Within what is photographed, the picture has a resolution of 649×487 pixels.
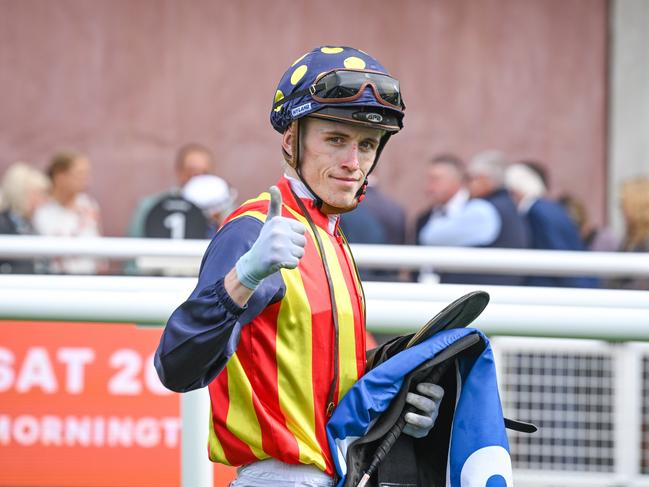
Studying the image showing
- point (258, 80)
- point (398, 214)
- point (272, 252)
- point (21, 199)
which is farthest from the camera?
point (258, 80)

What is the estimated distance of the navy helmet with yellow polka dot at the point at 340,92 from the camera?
231cm

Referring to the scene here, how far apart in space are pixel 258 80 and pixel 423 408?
29.2 ft

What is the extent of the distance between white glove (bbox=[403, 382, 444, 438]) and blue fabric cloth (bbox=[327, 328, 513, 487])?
1.6 inches

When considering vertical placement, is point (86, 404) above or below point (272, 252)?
below

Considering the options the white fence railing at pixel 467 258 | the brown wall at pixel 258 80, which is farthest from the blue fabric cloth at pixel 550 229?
the brown wall at pixel 258 80

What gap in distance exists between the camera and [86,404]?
13.7 feet

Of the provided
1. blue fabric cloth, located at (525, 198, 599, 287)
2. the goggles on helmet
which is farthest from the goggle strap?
blue fabric cloth, located at (525, 198, 599, 287)

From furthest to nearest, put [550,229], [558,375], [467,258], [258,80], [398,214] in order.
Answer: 1. [258,80]
2. [398,214]
3. [550,229]
4. [467,258]
5. [558,375]

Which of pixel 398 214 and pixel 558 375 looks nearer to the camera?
pixel 558 375

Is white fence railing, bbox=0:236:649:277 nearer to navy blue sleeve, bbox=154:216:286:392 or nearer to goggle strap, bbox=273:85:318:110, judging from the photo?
goggle strap, bbox=273:85:318:110

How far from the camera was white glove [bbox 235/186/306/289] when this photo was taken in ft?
6.63

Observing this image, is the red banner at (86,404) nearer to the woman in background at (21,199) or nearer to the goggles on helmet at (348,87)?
the goggles on helmet at (348,87)

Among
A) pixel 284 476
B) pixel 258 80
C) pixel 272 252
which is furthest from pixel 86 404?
pixel 258 80

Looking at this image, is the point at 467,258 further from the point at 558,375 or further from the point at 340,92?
the point at 340,92
